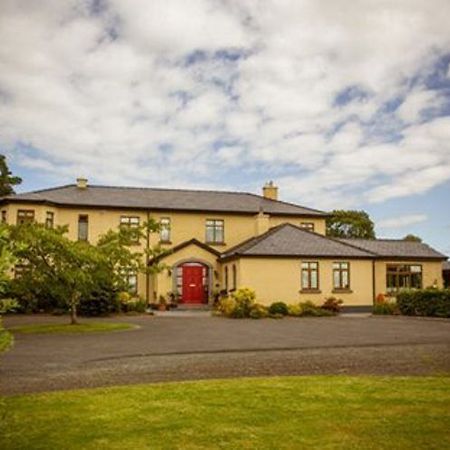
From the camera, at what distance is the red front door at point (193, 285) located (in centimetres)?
3750

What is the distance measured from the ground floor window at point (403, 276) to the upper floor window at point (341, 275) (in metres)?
3.60

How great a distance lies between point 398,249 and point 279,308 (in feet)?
41.1

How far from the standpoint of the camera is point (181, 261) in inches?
1471

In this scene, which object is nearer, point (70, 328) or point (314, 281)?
point (70, 328)

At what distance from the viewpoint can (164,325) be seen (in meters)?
24.5

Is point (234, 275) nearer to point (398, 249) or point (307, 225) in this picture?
point (307, 225)

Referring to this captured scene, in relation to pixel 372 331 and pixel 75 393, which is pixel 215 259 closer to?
pixel 372 331

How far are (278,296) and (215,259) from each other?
241 inches

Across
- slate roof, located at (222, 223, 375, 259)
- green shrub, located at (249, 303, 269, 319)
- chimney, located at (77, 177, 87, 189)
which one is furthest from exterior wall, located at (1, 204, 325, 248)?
green shrub, located at (249, 303, 269, 319)

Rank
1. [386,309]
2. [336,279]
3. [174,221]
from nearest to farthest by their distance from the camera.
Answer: [386,309] → [336,279] → [174,221]

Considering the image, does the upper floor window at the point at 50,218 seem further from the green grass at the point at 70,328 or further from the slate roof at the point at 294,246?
the green grass at the point at 70,328

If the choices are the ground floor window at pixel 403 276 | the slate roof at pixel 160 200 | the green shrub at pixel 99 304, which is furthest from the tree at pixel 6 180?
the ground floor window at pixel 403 276

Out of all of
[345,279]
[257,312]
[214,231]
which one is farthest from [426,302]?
[214,231]

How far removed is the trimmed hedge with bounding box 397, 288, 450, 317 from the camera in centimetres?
2847
